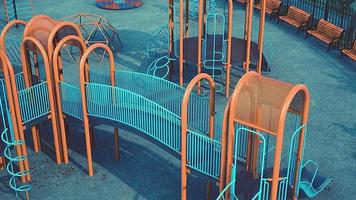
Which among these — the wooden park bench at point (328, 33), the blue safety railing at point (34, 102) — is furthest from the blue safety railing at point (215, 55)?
the blue safety railing at point (34, 102)

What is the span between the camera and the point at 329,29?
72.0ft

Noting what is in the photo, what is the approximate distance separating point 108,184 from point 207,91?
6494 mm

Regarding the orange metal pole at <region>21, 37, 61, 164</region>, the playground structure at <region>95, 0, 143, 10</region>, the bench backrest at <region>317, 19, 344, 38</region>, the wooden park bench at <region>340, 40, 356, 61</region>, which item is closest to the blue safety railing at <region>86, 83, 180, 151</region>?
the orange metal pole at <region>21, 37, 61, 164</region>

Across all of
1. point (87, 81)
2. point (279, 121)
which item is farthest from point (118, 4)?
point (279, 121)

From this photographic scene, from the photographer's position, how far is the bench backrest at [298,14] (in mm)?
23602

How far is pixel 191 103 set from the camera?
13727mm

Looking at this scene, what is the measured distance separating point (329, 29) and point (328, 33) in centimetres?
19

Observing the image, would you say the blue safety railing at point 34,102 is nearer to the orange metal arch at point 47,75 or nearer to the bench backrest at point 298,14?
the orange metal arch at point 47,75

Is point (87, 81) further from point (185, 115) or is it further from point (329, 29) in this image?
point (329, 29)

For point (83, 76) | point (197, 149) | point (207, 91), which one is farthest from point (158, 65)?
point (197, 149)

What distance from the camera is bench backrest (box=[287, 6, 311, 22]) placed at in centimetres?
2360

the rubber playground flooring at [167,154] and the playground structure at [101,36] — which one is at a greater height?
the playground structure at [101,36]

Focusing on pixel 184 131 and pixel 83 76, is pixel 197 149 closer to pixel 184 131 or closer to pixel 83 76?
pixel 184 131

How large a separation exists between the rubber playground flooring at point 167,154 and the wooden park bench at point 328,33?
0.56m
